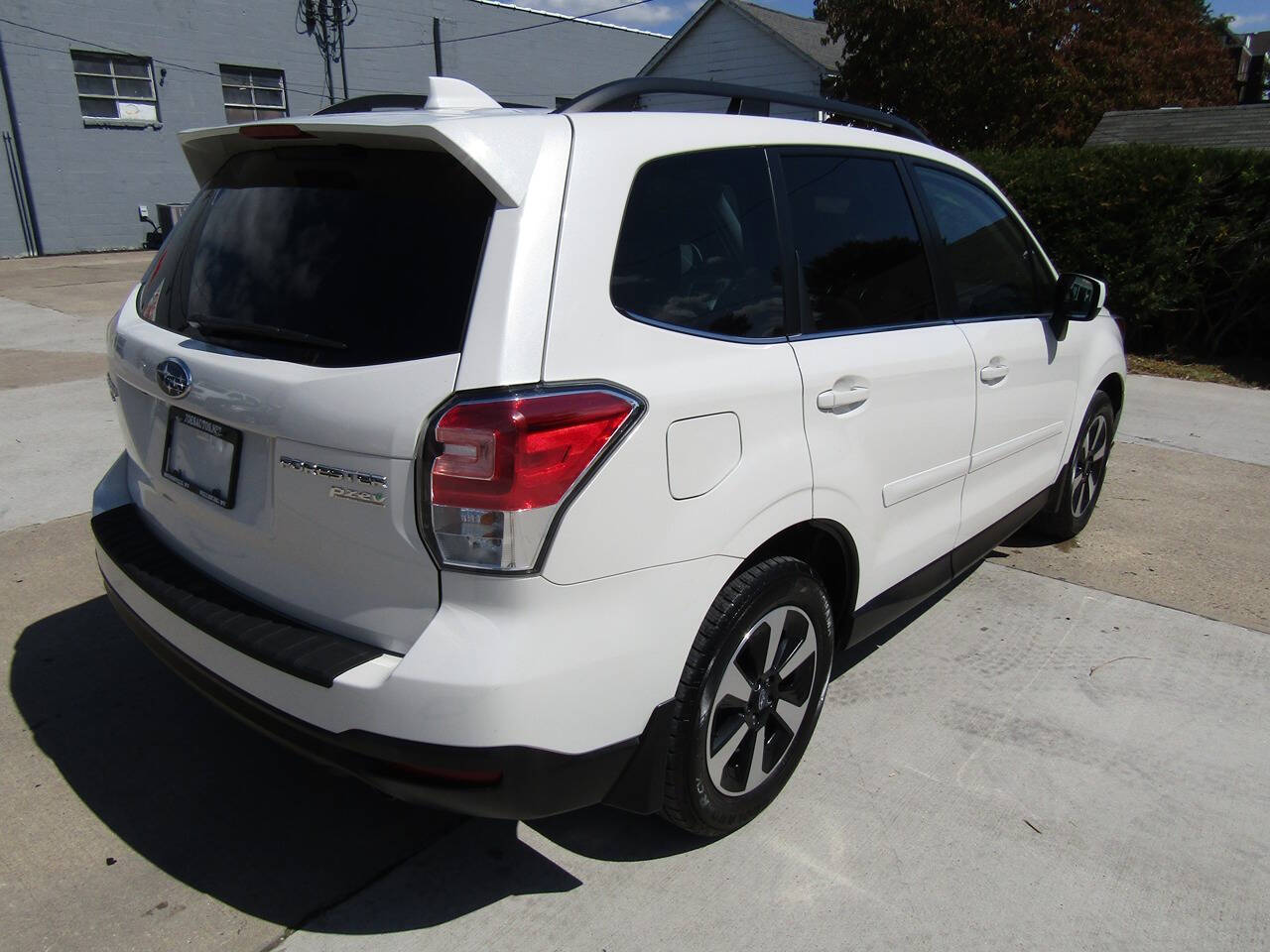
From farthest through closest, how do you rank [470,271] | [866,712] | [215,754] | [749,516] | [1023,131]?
[1023,131], [866,712], [215,754], [749,516], [470,271]

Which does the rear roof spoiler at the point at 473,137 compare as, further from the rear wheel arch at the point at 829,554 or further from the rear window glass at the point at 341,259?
the rear wheel arch at the point at 829,554

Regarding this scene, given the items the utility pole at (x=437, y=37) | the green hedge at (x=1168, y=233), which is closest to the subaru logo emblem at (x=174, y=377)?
the green hedge at (x=1168, y=233)

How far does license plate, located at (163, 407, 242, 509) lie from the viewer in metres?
2.27

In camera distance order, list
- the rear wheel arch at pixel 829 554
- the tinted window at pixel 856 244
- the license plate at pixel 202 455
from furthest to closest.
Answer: the tinted window at pixel 856 244 → the rear wheel arch at pixel 829 554 → the license plate at pixel 202 455

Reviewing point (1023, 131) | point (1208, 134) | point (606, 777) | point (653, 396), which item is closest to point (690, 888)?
point (606, 777)

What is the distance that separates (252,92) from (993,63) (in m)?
17.6

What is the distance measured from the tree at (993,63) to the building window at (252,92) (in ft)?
46.4

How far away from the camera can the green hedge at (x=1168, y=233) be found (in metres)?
8.94

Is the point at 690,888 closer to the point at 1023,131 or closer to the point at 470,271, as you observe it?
the point at 470,271

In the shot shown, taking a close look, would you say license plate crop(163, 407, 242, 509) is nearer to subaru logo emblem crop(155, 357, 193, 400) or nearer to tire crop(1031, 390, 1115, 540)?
subaru logo emblem crop(155, 357, 193, 400)

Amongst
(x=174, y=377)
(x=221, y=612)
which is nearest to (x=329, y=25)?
(x=174, y=377)

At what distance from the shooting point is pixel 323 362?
6.86 feet

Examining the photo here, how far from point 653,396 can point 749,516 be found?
0.43m

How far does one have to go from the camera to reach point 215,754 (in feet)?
9.73
